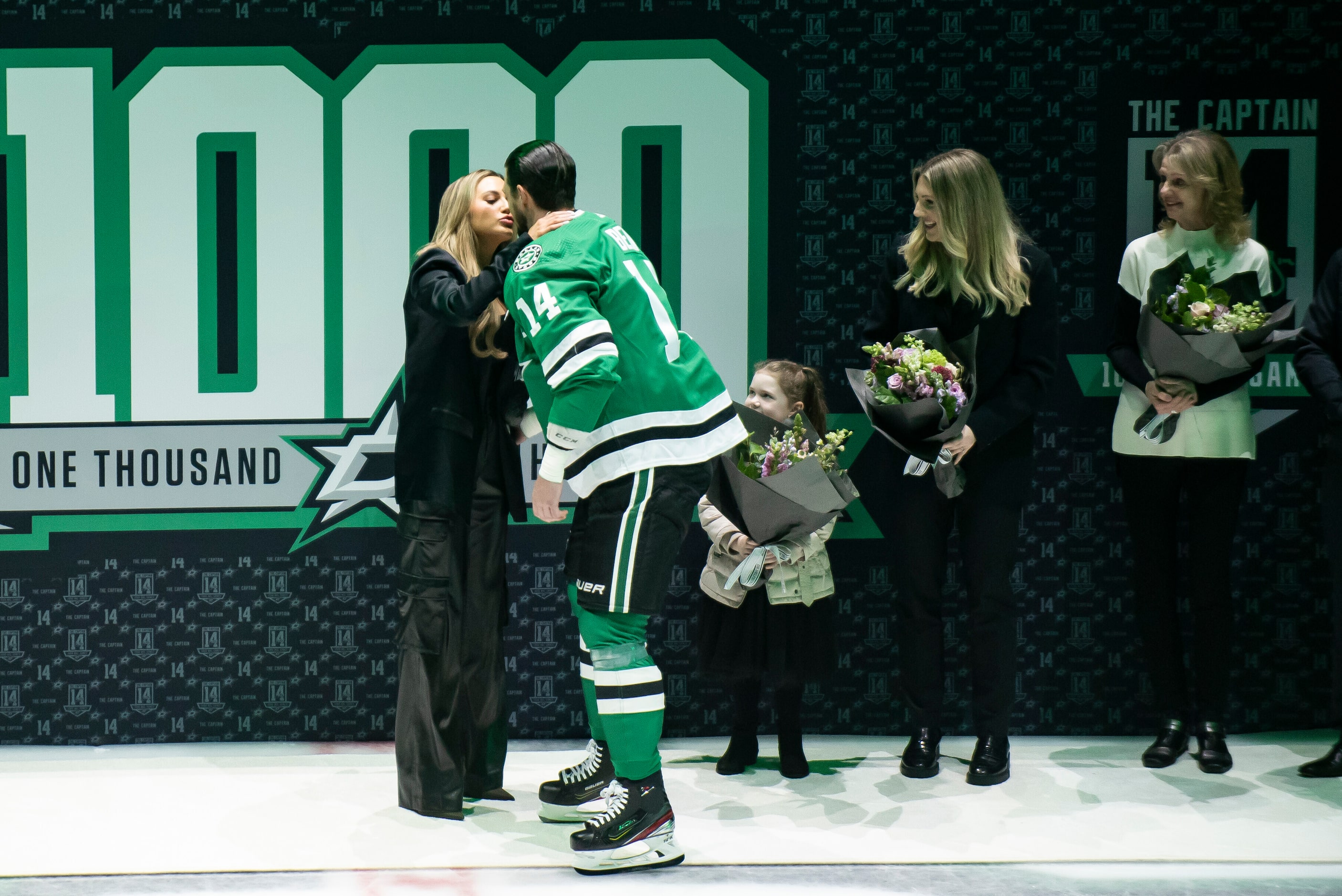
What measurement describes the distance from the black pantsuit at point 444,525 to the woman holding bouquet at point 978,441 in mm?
1253

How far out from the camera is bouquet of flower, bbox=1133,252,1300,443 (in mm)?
3707

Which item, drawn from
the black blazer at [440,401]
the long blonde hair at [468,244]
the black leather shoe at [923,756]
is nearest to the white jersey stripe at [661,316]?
the black blazer at [440,401]

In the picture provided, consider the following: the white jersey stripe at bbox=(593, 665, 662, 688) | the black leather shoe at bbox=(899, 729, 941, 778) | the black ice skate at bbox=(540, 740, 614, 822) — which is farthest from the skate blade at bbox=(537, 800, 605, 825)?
the black leather shoe at bbox=(899, 729, 941, 778)

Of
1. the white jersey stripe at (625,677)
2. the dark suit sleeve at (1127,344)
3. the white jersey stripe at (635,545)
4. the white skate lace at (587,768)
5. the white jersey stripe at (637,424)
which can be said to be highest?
the dark suit sleeve at (1127,344)

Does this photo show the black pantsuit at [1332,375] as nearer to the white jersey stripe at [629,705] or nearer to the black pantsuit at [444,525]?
the white jersey stripe at [629,705]

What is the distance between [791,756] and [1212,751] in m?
1.32

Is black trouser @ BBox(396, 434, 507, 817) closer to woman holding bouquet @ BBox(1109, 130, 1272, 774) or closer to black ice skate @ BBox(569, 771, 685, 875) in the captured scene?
black ice skate @ BBox(569, 771, 685, 875)

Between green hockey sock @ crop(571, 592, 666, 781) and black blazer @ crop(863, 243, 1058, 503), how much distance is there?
124cm

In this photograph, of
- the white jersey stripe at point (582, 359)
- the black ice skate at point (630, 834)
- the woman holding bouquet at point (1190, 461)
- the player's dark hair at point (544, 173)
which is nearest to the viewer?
the white jersey stripe at point (582, 359)

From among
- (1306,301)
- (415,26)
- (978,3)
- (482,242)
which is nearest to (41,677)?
(482,242)

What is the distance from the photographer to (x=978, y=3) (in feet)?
13.7

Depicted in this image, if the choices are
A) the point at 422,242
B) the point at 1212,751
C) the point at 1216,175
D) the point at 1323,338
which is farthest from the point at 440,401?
the point at 1323,338

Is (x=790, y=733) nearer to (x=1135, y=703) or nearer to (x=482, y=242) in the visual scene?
(x=1135, y=703)

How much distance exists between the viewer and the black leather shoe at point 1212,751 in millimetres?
3832
